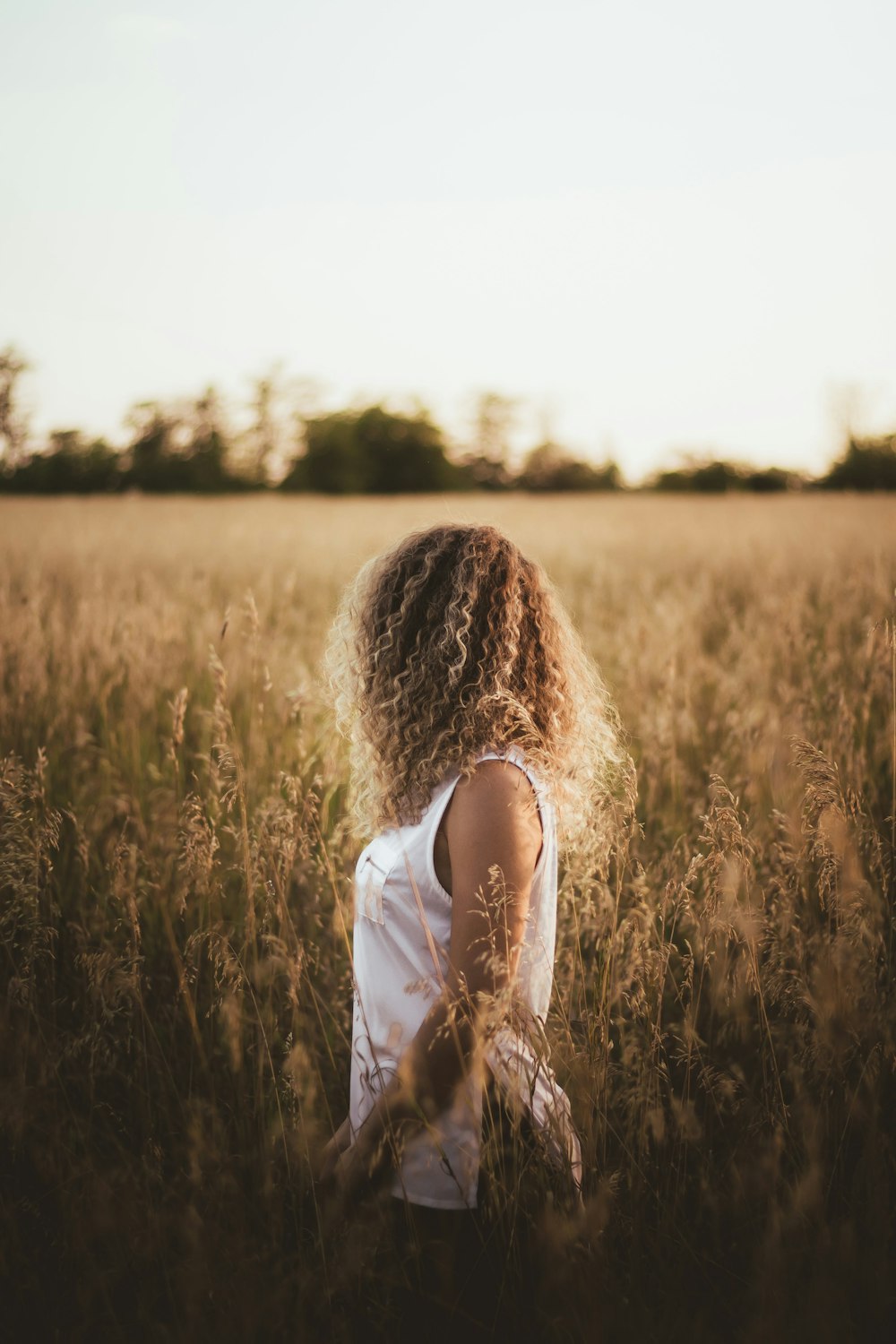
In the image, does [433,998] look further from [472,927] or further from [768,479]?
[768,479]

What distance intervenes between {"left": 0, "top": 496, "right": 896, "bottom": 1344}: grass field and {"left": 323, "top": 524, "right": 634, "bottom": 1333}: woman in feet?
0.39

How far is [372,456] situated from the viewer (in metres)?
62.3

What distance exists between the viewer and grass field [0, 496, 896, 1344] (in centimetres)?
126

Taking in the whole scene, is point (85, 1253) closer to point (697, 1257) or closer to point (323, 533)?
point (697, 1257)

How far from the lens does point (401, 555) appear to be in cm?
157

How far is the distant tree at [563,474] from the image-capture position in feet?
171

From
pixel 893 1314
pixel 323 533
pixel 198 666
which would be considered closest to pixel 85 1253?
pixel 893 1314

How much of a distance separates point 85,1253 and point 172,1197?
0.73 ft

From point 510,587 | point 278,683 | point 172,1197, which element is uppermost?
point 510,587

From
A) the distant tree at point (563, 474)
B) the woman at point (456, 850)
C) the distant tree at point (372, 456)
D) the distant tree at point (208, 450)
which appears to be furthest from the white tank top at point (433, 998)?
the distant tree at point (372, 456)

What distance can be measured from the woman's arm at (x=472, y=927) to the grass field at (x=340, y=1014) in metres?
0.17

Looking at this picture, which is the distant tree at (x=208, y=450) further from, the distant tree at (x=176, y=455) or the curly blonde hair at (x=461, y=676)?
the curly blonde hair at (x=461, y=676)

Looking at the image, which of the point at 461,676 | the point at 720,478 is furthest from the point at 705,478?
the point at 461,676

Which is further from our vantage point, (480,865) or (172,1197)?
(172,1197)
